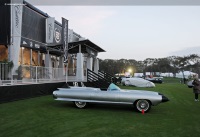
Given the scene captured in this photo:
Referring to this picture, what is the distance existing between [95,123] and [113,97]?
2.16m

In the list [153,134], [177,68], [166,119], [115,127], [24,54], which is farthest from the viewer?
[177,68]

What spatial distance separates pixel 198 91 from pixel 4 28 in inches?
475

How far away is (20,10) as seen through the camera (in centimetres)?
1517

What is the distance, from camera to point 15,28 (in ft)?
49.1

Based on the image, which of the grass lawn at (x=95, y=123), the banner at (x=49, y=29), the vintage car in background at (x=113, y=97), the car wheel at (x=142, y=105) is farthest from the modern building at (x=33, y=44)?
the car wheel at (x=142, y=105)

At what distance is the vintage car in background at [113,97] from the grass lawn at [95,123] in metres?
0.35

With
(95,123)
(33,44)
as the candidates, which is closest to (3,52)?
(33,44)

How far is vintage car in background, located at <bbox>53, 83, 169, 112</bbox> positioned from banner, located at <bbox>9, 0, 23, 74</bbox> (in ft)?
22.6

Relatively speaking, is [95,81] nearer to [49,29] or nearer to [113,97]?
[49,29]

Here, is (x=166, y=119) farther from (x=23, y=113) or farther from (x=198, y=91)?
(x=198, y=91)

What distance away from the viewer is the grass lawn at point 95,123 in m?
5.86

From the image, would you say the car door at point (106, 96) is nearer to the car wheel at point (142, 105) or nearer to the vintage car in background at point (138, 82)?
the car wheel at point (142, 105)

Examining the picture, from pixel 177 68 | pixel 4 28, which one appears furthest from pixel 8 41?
pixel 177 68

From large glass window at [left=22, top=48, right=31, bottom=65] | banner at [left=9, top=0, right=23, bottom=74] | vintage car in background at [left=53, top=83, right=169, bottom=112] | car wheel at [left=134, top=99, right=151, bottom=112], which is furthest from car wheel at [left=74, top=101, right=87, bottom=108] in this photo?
large glass window at [left=22, top=48, right=31, bottom=65]
